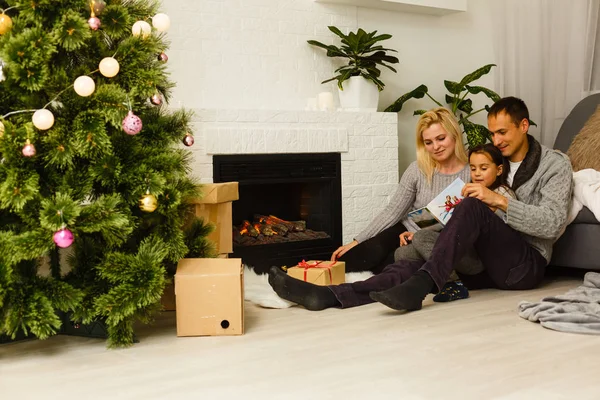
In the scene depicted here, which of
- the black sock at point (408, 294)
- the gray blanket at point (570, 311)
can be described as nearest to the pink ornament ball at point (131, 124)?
the black sock at point (408, 294)

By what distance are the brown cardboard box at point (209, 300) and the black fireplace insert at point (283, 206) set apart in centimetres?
130

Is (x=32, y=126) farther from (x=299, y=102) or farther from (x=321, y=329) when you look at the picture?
(x=299, y=102)

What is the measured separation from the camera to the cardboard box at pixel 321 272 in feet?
10.5

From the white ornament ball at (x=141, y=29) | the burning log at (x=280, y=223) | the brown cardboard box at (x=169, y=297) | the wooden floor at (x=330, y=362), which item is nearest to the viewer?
the wooden floor at (x=330, y=362)

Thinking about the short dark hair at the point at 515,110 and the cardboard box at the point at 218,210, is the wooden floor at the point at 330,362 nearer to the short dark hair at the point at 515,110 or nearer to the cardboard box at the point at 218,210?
the cardboard box at the point at 218,210

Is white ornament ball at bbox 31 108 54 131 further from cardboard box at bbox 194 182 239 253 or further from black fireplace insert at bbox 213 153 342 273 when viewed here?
black fireplace insert at bbox 213 153 342 273

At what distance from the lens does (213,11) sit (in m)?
3.97

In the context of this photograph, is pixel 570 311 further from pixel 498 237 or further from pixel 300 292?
pixel 300 292

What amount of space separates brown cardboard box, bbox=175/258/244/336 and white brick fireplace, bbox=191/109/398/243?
1.27m

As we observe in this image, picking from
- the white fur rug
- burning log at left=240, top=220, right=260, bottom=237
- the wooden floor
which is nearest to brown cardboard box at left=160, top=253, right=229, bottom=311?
the wooden floor

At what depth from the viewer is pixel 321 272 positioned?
3.18 metres

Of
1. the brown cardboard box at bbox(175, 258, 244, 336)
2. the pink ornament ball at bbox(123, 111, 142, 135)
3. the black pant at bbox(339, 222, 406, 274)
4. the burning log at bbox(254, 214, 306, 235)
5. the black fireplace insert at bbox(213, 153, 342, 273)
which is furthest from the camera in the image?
the burning log at bbox(254, 214, 306, 235)

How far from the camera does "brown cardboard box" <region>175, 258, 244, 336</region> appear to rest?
243 cm

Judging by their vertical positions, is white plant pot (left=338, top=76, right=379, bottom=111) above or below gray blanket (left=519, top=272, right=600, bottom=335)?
above
